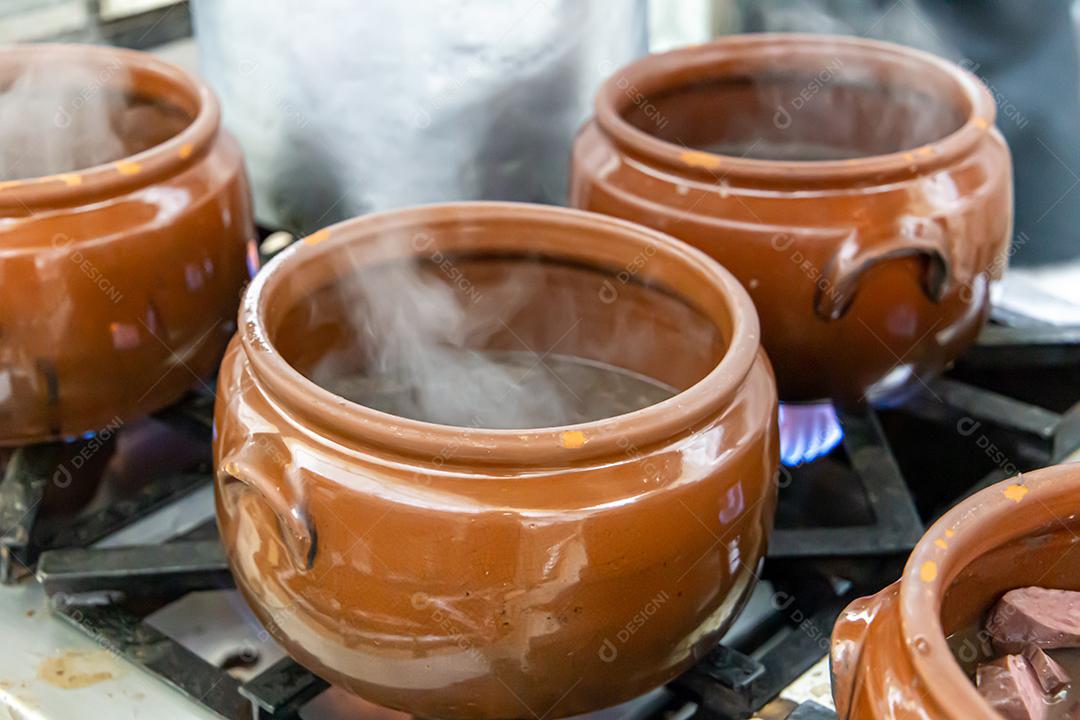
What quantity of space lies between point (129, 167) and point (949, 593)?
1.97 ft

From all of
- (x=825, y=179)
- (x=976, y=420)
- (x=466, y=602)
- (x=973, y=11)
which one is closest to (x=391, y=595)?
(x=466, y=602)

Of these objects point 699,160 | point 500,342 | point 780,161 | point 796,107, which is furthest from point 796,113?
point 500,342

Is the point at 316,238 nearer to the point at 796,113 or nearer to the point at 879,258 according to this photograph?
the point at 879,258

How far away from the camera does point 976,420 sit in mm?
982

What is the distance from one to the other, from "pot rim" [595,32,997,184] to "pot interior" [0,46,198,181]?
35cm

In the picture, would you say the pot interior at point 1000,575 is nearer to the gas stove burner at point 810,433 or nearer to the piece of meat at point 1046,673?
the piece of meat at point 1046,673

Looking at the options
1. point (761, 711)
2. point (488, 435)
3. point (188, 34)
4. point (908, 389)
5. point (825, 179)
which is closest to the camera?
point (488, 435)

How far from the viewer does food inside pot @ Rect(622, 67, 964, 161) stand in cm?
104

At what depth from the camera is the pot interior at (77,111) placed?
1.00 metres

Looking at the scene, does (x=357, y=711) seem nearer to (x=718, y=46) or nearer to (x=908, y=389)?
(x=908, y=389)

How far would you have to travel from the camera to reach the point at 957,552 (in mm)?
529

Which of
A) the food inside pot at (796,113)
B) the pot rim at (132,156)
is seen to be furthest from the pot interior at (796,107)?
the pot rim at (132,156)

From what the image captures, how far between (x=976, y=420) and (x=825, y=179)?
26 centimetres

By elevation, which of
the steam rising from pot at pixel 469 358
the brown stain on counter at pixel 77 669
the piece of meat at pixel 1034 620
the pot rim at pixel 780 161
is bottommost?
the brown stain on counter at pixel 77 669
